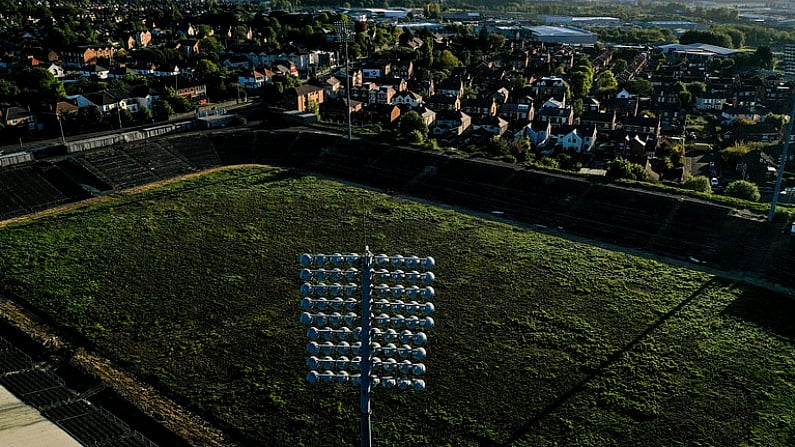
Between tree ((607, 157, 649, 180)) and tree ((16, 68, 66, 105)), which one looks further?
tree ((16, 68, 66, 105))

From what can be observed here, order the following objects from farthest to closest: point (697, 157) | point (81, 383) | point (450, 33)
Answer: point (450, 33) → point (697, 157) → point (81, 383)

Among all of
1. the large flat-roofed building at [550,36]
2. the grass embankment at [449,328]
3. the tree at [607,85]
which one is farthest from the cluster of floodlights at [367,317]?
the large flat-roofed building at [550,36]

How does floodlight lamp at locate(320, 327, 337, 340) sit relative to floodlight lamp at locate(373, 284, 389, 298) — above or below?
below

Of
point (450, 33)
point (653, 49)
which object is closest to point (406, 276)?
point (653, 49)

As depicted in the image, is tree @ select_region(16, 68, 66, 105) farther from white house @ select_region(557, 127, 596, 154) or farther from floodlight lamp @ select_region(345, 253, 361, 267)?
floodlight lamp @ select_region(345, 253, 361, 267)

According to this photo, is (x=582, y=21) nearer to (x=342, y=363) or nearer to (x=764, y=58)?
(x=764, y=58)

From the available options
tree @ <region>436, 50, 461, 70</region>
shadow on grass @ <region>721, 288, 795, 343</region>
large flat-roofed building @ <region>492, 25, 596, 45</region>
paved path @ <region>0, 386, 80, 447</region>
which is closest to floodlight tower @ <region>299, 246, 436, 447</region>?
paved path @ <region>0, 386, 80, 447</region>

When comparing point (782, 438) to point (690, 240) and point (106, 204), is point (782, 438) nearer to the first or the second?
point (690, 240)
